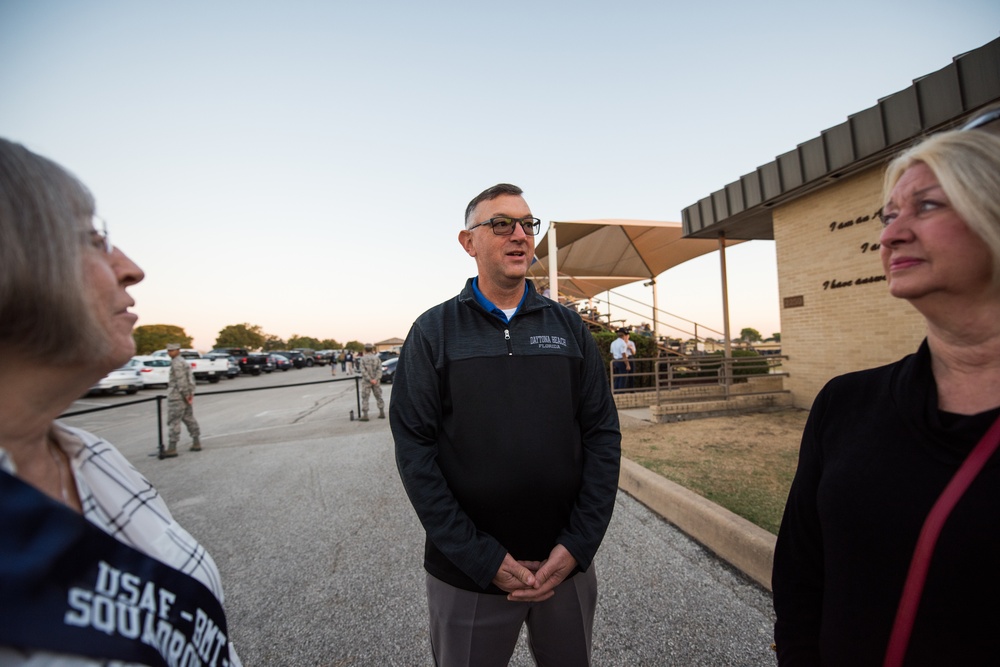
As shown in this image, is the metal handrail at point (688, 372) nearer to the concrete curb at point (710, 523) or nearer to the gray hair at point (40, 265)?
the concrete curb at point (710, 523)

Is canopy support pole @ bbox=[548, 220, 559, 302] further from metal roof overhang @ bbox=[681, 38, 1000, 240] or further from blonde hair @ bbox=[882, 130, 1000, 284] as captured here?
blonde hair @ bbox=[882, 130, 1000, 284]

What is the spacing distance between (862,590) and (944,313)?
2.40 ft

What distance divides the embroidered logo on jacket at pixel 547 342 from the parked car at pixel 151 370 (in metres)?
24.5

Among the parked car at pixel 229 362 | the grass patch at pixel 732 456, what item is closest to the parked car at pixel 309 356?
the parked car at pixel 229 362

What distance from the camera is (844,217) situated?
774cm

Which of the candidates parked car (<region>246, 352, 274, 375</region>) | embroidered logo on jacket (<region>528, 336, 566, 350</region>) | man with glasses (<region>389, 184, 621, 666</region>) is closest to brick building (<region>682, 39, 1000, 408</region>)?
embroidered logo on jacket (<region>528, 336, 566, 350</region>)

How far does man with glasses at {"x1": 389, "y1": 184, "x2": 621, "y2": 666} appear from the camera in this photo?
159cm

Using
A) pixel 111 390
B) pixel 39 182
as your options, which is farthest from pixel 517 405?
pixel 111 390

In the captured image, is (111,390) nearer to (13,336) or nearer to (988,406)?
(13,336)

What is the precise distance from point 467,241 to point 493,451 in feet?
3.21

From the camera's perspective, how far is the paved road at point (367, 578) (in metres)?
2.38

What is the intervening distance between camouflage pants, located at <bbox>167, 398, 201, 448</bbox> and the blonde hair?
9575mm

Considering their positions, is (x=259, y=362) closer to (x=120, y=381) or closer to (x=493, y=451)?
(x=120, y=381)

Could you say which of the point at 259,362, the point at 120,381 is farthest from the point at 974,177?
the point at 259,362
